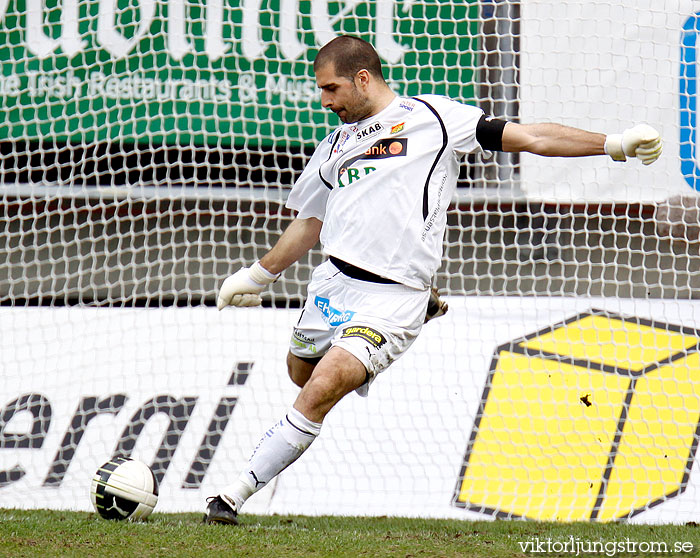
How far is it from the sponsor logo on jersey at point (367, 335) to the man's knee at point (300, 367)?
397mm

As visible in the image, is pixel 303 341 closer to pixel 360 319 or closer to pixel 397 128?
pixel 360 319

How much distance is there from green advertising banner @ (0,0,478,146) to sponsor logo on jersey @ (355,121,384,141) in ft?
7.20

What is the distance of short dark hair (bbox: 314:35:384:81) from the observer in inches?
138

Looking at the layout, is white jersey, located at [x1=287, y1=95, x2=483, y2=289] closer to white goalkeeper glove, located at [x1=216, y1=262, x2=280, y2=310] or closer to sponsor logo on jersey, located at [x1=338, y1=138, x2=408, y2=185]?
sponsor logo on jersey, located at [x1=338, y1=138, x2=408, y2=185]

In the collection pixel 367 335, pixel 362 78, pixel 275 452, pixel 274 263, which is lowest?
pixel 275 452

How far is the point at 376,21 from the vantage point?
5699mm

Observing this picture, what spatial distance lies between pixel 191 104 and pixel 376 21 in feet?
4.07

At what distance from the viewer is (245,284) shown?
391 cm

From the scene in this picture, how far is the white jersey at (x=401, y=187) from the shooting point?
11.4 ft

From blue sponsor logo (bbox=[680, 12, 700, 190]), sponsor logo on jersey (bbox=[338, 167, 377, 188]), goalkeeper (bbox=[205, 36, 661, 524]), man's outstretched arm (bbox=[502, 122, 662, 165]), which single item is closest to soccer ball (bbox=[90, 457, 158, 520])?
goalkeeper (bbox=[205, 36, 661, 524])

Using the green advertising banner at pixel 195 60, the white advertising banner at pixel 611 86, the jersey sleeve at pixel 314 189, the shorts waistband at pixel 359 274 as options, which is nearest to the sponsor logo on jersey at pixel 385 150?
the jersey sleeve at pixel 314 189

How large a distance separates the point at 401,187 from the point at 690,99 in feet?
8.40

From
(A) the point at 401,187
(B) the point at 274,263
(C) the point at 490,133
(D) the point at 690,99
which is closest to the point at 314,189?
(B) the point at 274,263

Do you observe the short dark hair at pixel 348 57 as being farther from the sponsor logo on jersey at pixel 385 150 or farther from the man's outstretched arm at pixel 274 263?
the man's outstretched arm at pixel 274 263
